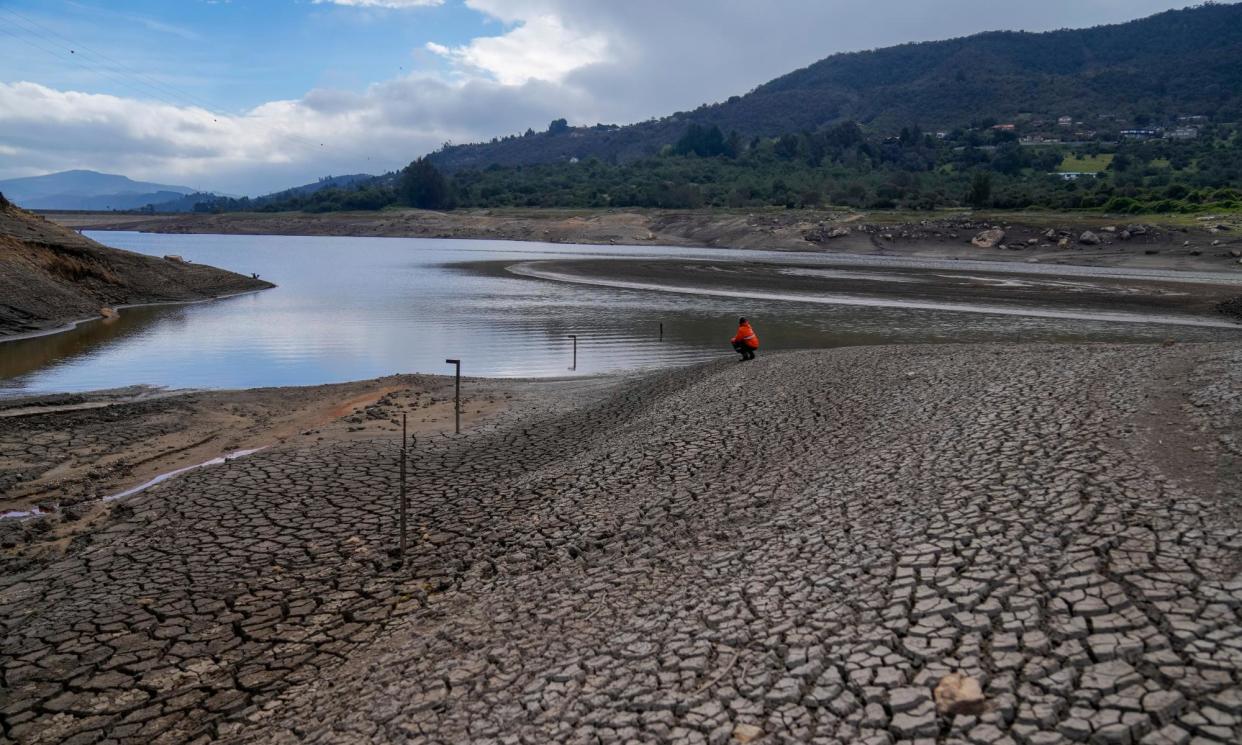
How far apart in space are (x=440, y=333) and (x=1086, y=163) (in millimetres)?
119044

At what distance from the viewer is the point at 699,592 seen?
7844mm

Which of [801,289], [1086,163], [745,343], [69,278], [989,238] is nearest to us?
[745,343]

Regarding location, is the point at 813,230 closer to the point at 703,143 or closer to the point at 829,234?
the point at 829,234

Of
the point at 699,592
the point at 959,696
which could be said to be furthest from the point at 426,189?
the point at 959,696

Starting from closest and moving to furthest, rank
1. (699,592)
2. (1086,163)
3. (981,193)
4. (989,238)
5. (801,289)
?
(699,592) < (801,289) < (989,238) < (981,193) < (1086,163)

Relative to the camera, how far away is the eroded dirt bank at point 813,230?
183 feet

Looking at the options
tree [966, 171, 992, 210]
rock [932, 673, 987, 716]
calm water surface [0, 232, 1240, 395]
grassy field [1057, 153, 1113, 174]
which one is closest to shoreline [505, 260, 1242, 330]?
calm water surface [0, 232, 1240, 395]

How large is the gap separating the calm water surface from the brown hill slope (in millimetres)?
1497

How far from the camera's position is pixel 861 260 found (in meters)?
66.2

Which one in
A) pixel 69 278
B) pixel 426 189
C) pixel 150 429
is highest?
pixel 426 189

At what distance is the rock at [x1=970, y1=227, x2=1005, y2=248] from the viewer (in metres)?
66.4

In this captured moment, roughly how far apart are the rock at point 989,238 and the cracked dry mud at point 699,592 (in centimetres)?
5760

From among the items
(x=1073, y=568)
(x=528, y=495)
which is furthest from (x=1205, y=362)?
(x=528, y=495)

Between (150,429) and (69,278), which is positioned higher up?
(69,278)
